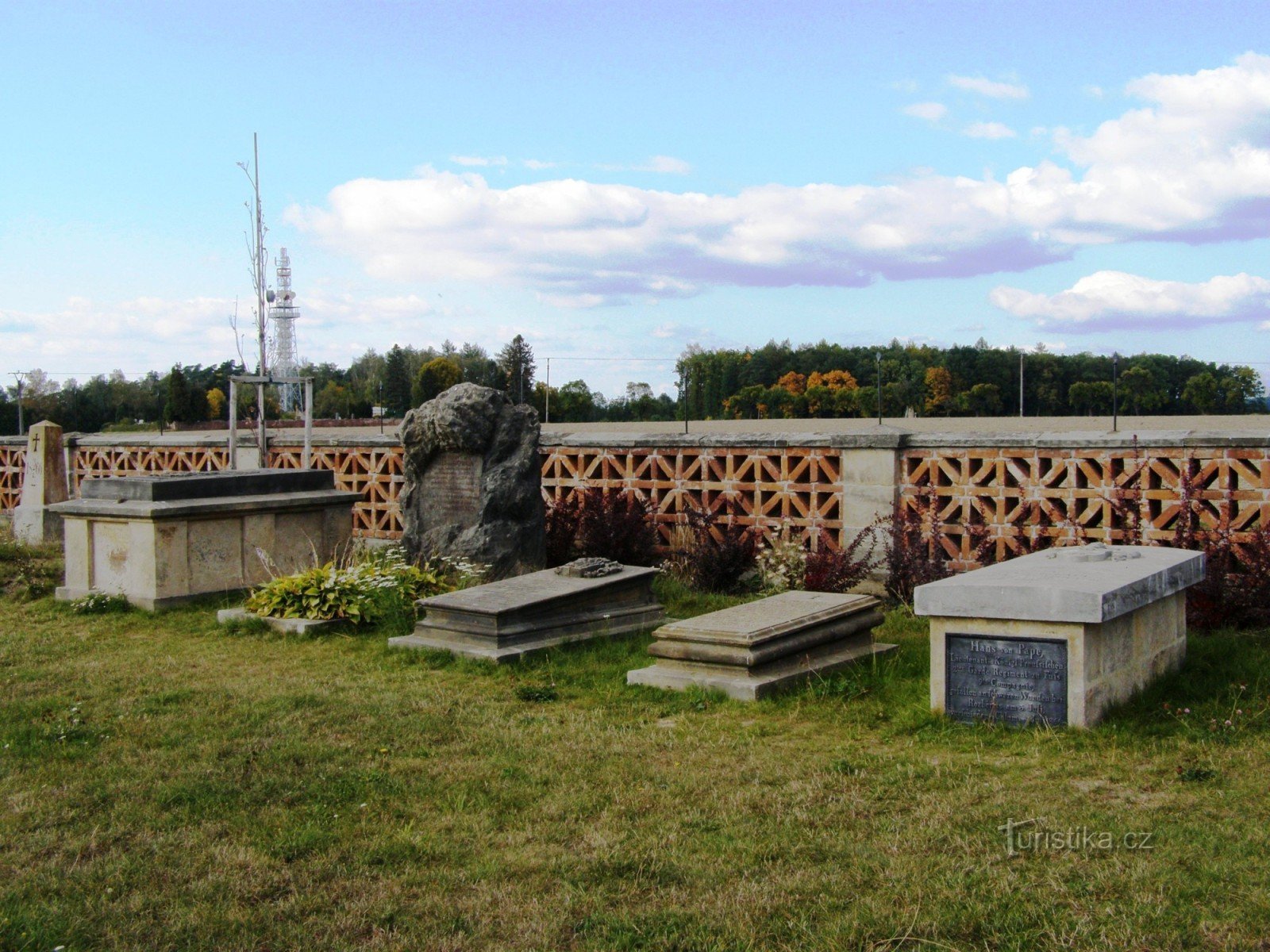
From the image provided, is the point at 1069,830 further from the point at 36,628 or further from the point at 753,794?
the point at 36,628

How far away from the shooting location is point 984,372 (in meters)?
38.9

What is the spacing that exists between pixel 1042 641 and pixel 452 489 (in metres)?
6.50

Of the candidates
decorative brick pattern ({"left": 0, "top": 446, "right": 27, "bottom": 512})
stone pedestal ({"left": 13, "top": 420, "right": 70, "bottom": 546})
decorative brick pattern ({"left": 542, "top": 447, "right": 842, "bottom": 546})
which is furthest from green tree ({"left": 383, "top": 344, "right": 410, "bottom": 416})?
decorative brick pattern ({"left": 542, "top": 447, "right": 842, "bottom": 546})

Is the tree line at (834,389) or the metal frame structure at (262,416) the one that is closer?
the metal frame structure at (262,416)

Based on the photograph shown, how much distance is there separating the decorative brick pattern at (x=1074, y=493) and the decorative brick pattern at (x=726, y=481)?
864 millimetres

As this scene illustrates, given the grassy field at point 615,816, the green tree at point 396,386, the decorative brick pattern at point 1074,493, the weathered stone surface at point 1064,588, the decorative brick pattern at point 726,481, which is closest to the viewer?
the grassy field at point 615,816

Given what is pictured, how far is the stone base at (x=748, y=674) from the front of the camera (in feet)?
22.2

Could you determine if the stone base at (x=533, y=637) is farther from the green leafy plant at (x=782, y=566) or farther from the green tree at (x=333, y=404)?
the green tree at (x=333, y=404)

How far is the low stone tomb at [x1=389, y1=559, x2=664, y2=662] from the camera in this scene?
805 cm

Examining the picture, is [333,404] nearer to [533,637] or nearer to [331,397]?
[331,397]

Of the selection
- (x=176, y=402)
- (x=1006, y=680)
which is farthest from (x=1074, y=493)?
(x=176, y=402)

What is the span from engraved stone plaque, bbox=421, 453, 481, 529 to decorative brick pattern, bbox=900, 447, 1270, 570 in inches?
156

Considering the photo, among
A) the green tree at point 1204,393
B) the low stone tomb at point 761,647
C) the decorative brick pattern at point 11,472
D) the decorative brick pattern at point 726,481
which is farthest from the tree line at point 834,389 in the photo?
the low stone tomb at point 761,647

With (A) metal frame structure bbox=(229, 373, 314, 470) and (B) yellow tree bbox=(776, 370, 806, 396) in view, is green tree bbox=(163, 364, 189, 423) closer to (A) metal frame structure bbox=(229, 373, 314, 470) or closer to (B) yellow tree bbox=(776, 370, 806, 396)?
(B) yellow tree bbox=(776, 370, 806, 396)
